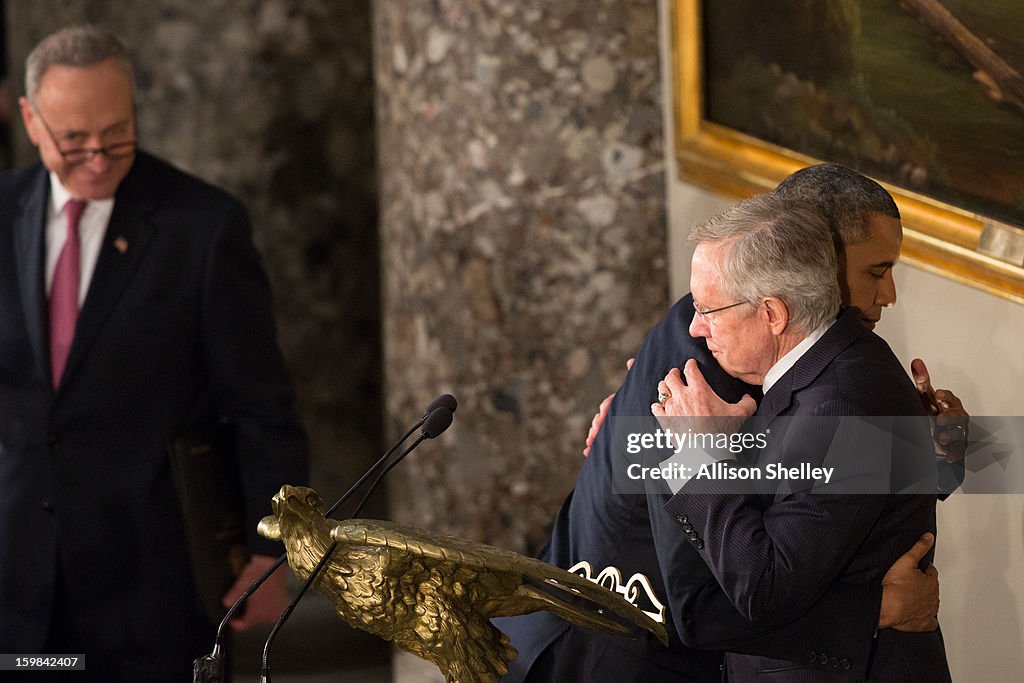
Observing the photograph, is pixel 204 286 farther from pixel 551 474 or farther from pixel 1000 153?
pixel 1000 153

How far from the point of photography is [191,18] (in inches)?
251

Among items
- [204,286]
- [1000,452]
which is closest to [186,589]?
[204,286]

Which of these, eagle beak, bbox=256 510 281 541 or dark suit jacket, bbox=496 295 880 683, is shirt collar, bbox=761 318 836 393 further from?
eagle beak, bbox=256 510 281 541

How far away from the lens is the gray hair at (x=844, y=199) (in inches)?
115

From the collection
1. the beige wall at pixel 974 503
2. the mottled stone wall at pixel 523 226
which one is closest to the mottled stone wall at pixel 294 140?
the mottled stone wall at pixel 523 226

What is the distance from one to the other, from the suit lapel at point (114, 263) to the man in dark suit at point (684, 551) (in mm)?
1662

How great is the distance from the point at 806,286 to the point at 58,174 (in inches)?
95.0

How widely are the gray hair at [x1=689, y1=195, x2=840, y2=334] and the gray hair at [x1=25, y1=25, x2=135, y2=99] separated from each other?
2244 mm

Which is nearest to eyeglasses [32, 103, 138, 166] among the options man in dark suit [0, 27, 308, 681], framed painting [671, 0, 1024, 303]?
man in dark suit [0, 27, 308, 681]

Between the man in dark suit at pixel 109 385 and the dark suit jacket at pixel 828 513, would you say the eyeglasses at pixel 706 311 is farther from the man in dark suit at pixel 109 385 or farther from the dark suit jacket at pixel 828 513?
the man in dark suit at pixel 109 385

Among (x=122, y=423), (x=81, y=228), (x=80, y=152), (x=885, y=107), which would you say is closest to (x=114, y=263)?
(x=81, y=228)

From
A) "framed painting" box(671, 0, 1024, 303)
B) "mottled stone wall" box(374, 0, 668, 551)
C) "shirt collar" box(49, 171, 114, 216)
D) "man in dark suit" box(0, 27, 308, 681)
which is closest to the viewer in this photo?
"framed painting" box(671, 0, 1024, 303)

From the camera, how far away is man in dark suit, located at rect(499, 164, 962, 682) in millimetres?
2586

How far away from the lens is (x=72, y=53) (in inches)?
165
